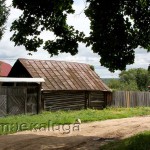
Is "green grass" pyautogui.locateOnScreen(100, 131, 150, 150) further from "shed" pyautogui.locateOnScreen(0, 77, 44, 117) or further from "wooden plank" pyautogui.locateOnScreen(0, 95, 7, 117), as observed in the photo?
"shed" pyautogui.locateOnScreen(0, 77, 44, 117)

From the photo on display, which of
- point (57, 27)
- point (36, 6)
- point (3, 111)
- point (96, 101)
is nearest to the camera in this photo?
point (36, 6)

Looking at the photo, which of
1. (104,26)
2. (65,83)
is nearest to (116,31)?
(104,26)

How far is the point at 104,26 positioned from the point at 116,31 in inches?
17.6

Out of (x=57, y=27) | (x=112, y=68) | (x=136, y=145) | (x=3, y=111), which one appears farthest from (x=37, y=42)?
(x=3, y=111)

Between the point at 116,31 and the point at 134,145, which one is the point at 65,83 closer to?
the point at 116,31

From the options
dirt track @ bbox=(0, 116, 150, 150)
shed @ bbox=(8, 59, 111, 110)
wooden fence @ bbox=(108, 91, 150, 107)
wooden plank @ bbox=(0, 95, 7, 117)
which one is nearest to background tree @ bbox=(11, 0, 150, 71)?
dirt track @ bbox=(0, 116, 150, 150)

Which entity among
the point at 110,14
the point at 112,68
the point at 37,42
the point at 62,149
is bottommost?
the point at 62,149

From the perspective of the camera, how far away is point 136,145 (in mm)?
10914

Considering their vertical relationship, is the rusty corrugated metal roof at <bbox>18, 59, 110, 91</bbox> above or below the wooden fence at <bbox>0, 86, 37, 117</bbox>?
above

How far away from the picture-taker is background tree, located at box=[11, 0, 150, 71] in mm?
13070

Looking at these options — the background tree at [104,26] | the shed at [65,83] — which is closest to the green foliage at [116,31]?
the background tree at [104,26]

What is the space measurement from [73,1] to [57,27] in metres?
1.08

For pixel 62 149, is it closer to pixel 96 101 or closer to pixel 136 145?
pixel 136 145

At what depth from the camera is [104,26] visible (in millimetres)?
13320
